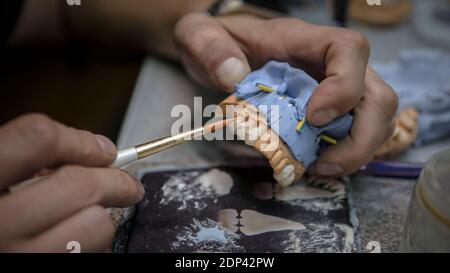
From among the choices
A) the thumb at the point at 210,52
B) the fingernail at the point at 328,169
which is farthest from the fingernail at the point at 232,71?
the fingernail at the point at 328,169

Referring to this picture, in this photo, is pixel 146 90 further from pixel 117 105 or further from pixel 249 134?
pixel 249 134

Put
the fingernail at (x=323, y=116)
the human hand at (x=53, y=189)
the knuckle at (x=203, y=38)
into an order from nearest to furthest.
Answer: the human hand at (x=53, y=189) → the fingernail at (x=323, y=116) → the knuckle at (x=203, y=38)

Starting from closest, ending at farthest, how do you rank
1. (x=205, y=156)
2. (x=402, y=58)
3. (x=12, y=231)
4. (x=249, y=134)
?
(x=12, y=231)
(x=249, y=134)
(x=205, y=156)
(x=402, y=58)

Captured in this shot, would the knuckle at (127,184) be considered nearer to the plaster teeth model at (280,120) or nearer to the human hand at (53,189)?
the human hand at (53,189)

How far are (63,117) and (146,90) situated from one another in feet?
0.59

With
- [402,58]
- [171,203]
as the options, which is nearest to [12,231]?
[171,203]

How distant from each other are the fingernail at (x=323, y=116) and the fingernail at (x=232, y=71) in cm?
9

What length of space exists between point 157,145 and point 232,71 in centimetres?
12

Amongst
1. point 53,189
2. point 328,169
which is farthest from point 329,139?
point 53,189

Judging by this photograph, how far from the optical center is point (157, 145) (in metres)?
0.40

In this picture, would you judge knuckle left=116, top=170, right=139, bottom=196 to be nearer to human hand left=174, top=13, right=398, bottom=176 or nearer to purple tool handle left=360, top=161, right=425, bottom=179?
human hand left=174, top=13, right=398, bottom=176

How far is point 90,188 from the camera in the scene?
12.9 inches

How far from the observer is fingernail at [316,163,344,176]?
0.47 m

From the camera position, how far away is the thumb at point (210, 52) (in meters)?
0.47
